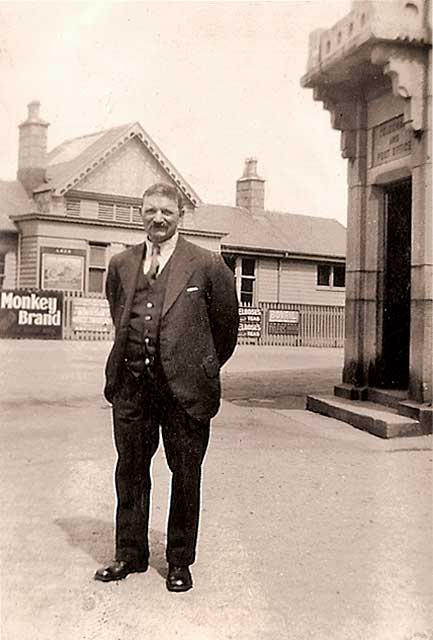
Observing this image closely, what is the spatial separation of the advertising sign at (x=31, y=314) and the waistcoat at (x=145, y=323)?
1858 centimetres

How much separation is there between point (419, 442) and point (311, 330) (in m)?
20.3

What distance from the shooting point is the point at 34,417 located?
808 cm

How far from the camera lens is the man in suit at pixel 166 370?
3729 mm

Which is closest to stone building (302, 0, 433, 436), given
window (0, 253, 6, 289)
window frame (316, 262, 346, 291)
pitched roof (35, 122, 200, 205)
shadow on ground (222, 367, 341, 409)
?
shadow on ground (222, 367, 341, 409)

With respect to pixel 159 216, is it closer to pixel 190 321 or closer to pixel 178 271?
pixel 178 271

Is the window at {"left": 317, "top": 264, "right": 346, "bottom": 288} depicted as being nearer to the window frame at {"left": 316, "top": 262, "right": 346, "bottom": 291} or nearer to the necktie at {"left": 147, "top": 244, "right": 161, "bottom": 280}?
the window frame at {"left": 316, "top": 262, "right": 346, "bottom": 291}

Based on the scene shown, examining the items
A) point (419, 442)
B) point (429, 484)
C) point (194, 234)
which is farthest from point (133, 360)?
point (194, 234)

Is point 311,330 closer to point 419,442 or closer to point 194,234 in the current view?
point 194,234

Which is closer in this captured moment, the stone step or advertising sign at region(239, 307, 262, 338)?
the stone step

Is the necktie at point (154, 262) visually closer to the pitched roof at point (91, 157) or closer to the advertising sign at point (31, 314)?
the advertising sign at point (31, 314)

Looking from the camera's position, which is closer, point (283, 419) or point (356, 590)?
point (356, 590)

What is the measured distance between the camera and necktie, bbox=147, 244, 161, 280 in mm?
3824

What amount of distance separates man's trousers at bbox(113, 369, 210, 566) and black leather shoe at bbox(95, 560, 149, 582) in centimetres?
3

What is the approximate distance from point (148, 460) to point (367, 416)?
13.5 feet
